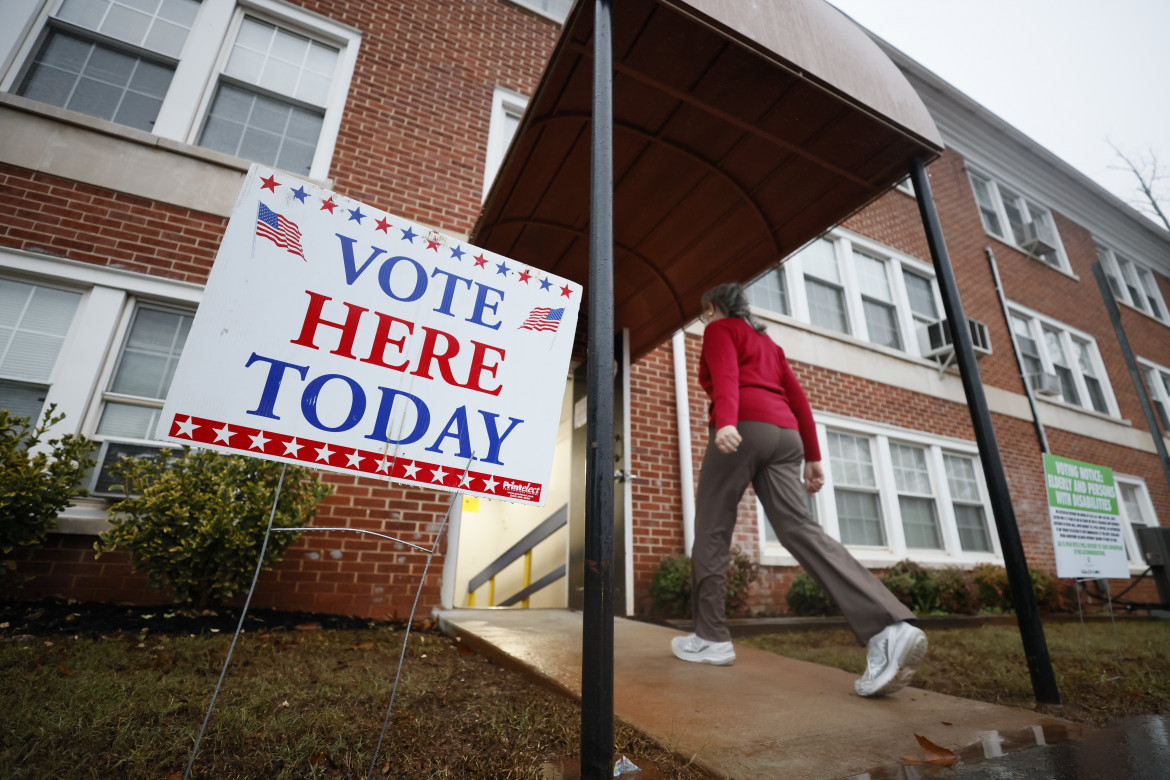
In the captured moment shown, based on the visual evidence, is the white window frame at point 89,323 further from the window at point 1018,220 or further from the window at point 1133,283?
the window at point 1133,283

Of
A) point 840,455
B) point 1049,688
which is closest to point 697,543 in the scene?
point 1049,688

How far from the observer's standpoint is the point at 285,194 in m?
1.55

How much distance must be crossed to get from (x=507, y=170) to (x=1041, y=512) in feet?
31.0

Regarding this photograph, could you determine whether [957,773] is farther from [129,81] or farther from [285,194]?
[129,81]

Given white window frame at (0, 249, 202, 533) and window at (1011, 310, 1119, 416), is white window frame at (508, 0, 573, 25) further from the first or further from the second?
window at (1011, 310, 1119, 416)

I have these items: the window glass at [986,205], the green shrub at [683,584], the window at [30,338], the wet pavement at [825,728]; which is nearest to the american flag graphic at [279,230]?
the wet pavement at [825,728]

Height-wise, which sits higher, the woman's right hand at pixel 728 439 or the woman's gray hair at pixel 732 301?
the woman's gray hair at pixel 732 301

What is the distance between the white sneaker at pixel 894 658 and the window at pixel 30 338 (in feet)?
17.4

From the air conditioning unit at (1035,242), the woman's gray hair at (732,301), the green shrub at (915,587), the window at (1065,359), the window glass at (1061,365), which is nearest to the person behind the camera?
the woman's gray hair at (732,301)

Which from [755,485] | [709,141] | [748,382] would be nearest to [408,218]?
[709,141]

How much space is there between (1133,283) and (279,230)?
759 inches

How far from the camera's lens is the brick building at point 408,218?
150 inches

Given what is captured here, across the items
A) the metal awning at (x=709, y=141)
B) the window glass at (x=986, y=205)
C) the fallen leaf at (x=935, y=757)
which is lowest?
the fallen leaf at (x=935, y=757)

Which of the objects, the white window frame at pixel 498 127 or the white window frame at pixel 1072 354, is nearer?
the white window frame at pixel 498 127
